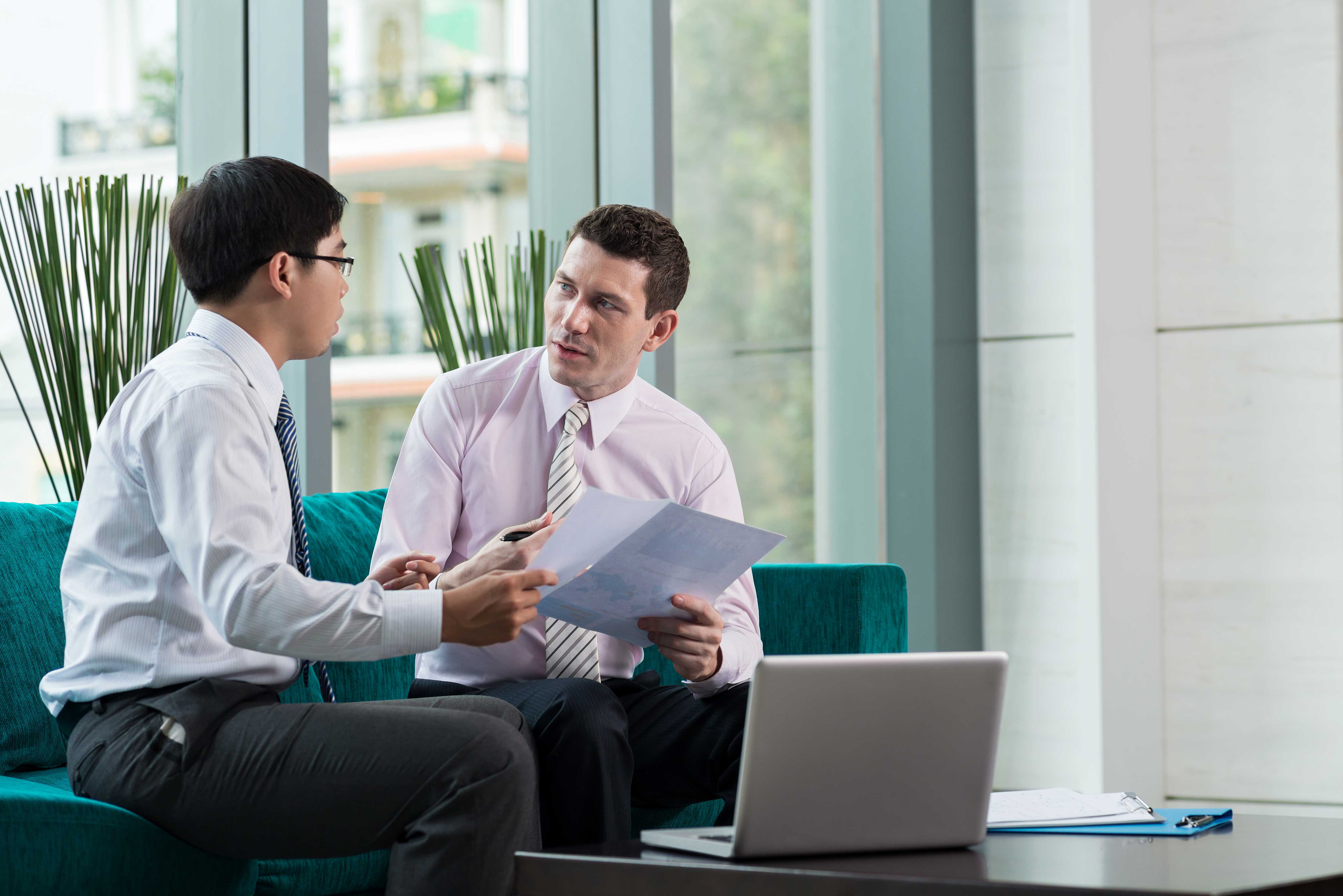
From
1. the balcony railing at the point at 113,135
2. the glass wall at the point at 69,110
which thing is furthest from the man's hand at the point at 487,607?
the balcony railing at the point at 113,135

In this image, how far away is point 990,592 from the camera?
13.0ft

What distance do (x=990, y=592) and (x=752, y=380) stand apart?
917 mm

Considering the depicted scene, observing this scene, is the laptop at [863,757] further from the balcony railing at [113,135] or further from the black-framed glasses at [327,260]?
the balcony railing at [113,135]

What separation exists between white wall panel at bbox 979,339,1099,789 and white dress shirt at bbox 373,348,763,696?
180cm

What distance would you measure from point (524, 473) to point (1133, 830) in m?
1.04

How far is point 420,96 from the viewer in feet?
10.6

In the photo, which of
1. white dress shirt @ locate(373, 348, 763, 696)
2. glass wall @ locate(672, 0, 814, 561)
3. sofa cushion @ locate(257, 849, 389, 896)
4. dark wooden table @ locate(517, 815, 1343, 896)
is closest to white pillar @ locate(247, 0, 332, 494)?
white dress shirt @ locate(373, 348, 763, 696)

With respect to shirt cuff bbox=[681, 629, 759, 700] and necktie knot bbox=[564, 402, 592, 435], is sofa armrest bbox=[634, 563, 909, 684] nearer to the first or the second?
shirt cuff bbox=[681, 629, 759, 700]

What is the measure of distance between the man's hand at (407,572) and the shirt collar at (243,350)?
0.25m

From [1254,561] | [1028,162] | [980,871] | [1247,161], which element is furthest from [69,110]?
[1254,561]

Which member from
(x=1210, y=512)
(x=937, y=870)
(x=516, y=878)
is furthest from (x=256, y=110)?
(x=1210, y=512)

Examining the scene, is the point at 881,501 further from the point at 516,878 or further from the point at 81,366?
the point at 516,878

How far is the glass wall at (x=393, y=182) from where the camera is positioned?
3.11m

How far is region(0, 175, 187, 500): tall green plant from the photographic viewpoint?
2.23 m
